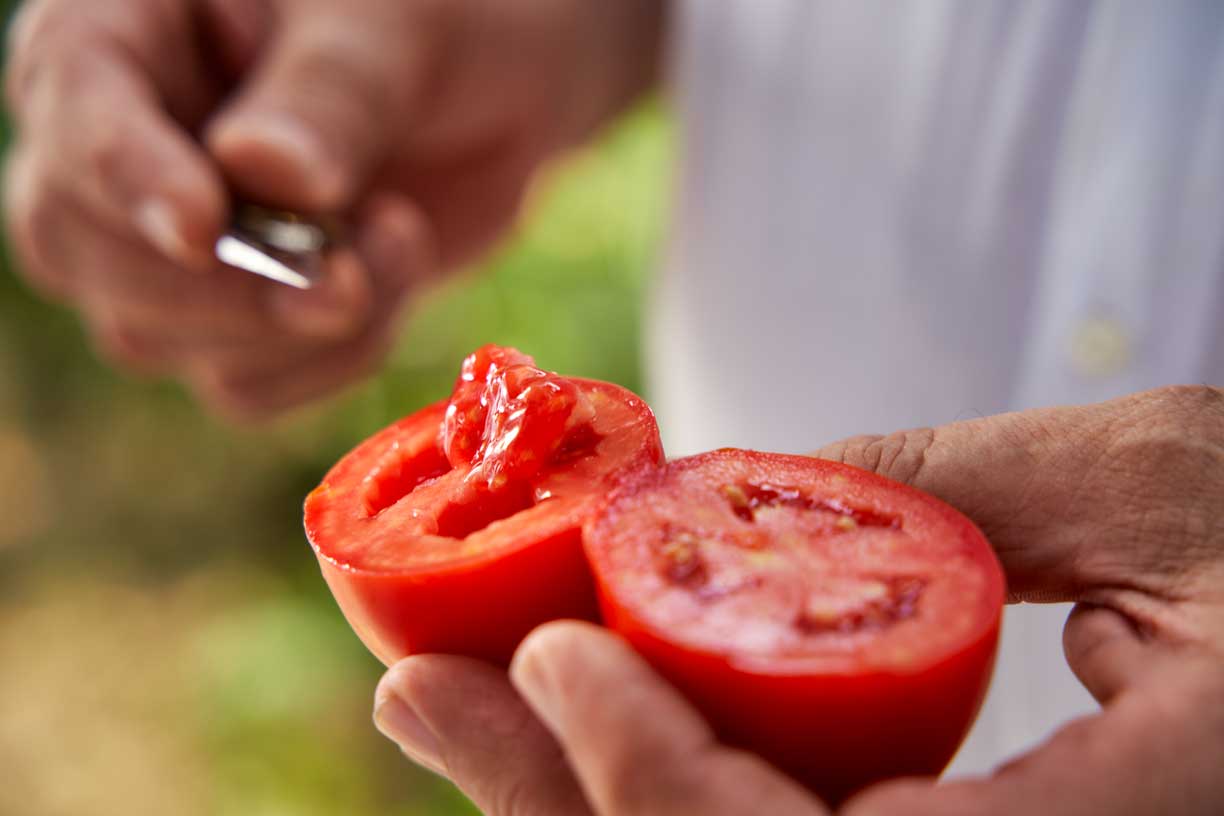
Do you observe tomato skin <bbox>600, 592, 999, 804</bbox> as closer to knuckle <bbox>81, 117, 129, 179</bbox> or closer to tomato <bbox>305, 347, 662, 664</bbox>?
tomato <bbox>305, 347, 662, 664</bbox>

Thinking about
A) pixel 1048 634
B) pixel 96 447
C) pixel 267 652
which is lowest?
pixel 267 652

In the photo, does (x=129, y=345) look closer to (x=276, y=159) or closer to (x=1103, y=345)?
(x=276, y=159)

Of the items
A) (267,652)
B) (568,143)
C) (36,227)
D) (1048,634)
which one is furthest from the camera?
(267,652)

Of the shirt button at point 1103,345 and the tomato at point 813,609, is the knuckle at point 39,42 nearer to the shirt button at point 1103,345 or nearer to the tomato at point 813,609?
the tomato at point 813,609

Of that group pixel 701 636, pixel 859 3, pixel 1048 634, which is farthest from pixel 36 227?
pixel 1048 634

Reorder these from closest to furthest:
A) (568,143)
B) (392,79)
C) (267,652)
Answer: (392,79) < (568,143) < (267,652)

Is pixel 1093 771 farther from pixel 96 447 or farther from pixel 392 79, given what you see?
pixel 96 447

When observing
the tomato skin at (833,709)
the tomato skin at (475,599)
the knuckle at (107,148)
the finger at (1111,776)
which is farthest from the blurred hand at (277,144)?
the finger at (1111,776)
